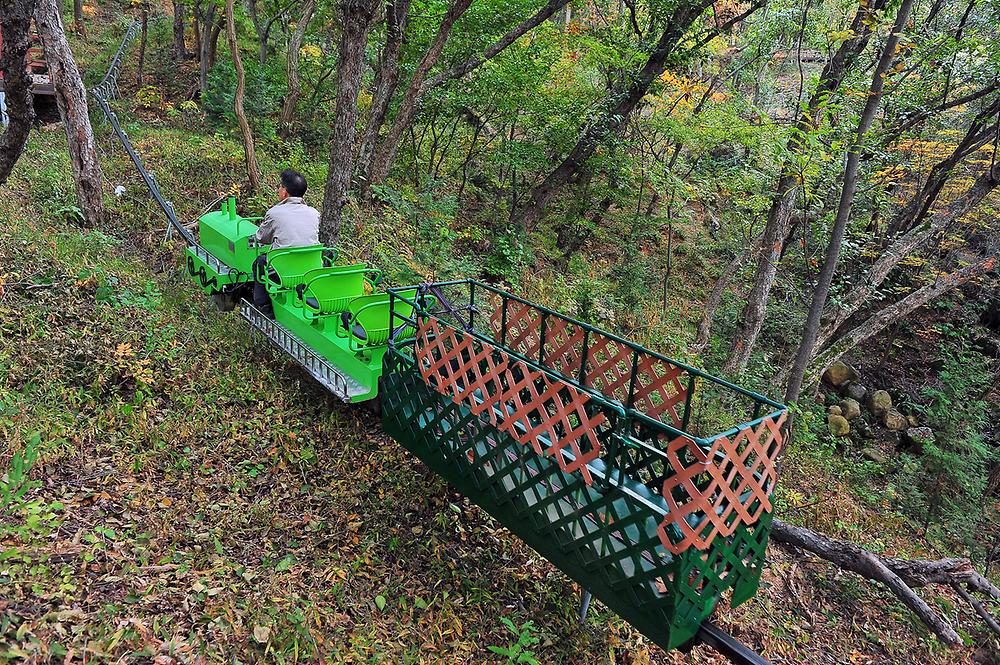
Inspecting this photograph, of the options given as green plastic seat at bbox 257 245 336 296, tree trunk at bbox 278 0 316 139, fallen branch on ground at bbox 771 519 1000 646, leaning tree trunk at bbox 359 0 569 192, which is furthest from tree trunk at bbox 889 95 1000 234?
tree trunk at bbox 278 0 316 139

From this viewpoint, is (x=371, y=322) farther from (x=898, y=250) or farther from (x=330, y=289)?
(x=898, y=250)

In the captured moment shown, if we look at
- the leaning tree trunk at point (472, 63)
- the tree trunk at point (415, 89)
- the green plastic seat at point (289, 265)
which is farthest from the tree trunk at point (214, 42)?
the green plastic seat at point (289, 265)

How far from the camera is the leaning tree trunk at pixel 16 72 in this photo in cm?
346

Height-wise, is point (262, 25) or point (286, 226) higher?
point (262, 25)

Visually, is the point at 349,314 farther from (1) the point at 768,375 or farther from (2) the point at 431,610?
(1) the point at 768,375

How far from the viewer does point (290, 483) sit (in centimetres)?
495

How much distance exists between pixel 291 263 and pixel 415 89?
A: 4763 millimetres

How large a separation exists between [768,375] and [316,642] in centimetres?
1044

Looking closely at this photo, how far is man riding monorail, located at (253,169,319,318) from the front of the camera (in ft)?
20.0

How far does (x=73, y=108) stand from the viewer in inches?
286

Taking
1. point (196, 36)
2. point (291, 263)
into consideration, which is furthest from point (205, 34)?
point (291, 263)

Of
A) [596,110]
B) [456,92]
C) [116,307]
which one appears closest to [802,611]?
[116,307]

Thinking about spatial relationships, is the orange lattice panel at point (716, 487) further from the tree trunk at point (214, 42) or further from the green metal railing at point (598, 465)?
the tree trunk at point (214, 42)

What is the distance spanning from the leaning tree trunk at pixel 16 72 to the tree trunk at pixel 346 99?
3.49 metres
